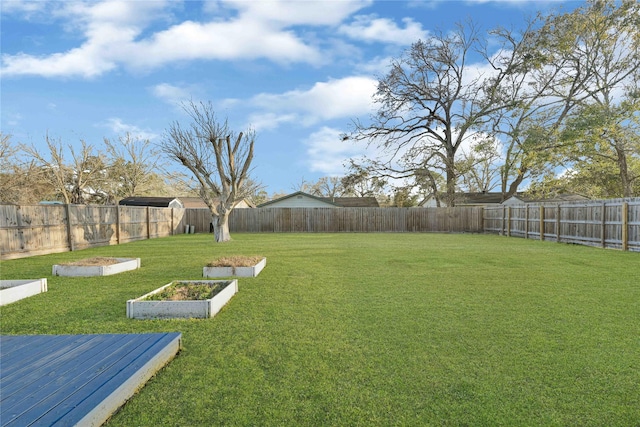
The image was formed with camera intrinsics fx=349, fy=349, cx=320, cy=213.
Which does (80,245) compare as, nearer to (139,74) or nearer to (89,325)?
(139,74)

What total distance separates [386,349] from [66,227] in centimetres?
1225

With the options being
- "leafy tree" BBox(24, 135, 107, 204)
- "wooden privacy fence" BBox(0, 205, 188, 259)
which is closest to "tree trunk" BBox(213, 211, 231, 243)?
"wooden privacy fence" BBox(0, 205, 188, 259)

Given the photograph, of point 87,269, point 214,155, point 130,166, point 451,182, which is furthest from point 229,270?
point 130,166

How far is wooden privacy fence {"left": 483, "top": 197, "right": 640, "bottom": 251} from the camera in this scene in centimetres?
1034

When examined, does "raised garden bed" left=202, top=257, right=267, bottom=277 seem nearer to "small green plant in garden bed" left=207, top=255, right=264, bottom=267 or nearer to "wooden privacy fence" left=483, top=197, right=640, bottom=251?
"small green plant in garden bed" left=207, top=255, right=264, bottom=267

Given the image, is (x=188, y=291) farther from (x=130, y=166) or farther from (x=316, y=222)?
(x=130, y=166)

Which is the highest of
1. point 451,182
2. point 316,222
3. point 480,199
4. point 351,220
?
point 451,182

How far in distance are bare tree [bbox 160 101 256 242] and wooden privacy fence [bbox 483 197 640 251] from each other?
12458 mm

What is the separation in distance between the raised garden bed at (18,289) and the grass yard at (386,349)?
162 millimetres

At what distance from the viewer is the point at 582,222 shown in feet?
40.4

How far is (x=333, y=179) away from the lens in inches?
1754

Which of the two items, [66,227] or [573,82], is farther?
[573,82]

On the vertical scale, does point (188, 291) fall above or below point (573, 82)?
below

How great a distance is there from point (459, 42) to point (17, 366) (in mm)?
25715
